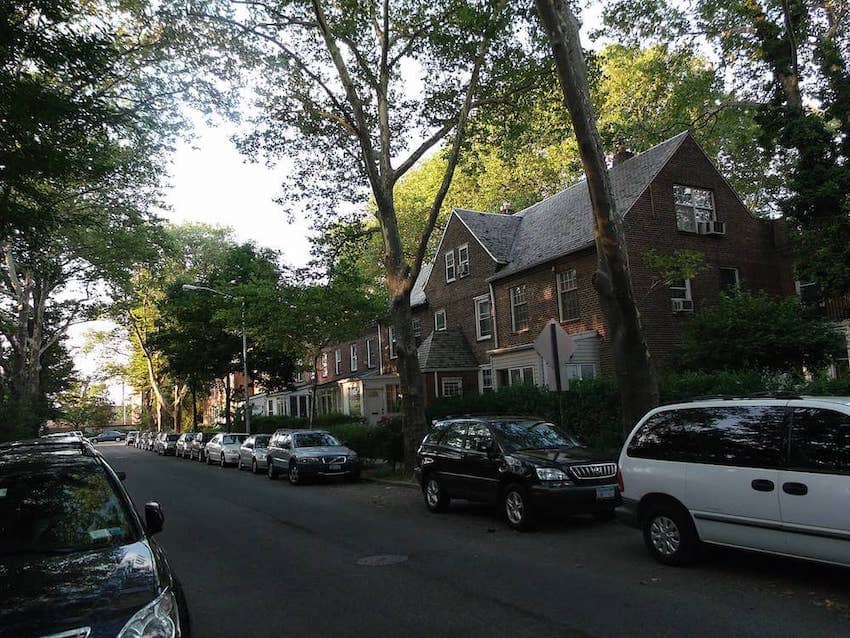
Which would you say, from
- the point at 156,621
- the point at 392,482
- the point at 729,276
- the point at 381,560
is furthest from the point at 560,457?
the point at 729,276

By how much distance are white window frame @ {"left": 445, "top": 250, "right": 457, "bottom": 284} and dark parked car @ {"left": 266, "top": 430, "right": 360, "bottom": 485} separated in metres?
13.1

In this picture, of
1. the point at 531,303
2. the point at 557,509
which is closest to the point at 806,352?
the point at 531,303

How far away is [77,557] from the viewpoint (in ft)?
13.2

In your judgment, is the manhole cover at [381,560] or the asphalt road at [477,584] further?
the manhole cover at [381,560]

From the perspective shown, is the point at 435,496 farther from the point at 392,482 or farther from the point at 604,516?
the point at 392,482

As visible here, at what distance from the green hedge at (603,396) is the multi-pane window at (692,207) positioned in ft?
31.2

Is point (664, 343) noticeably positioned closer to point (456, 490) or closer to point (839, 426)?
point (456, 490)

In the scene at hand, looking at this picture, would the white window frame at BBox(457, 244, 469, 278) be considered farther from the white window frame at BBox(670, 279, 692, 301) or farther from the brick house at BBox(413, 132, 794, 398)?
the white window frame at BBox(670, 279, 692, 301)

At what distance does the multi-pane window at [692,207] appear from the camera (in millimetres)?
23906

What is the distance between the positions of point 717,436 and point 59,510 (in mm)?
5976

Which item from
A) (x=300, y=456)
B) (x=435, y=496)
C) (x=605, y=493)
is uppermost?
→ (x=300, y=456)

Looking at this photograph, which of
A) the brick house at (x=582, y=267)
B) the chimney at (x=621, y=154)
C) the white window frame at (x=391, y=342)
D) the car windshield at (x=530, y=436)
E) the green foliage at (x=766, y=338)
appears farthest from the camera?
the white window frame at (x=391, y=342)

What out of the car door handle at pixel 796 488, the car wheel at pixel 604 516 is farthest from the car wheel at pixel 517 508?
the car door handle at pixel 796 488

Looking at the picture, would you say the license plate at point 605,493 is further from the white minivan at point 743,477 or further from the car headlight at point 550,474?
the white minivan at point 743,477
